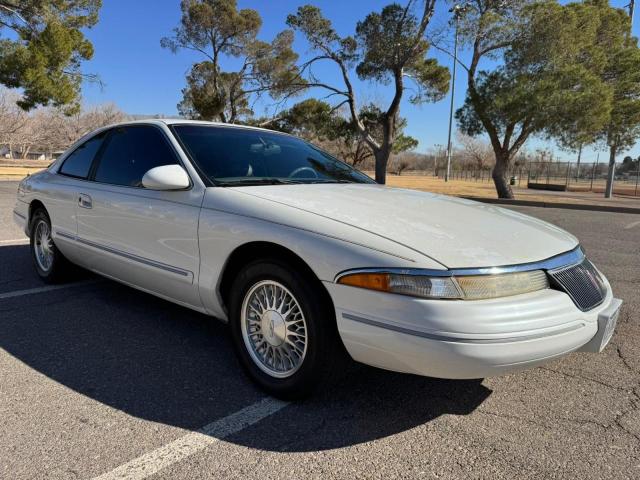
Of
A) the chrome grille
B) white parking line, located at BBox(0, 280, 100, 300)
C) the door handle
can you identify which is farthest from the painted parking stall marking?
the chrome grille

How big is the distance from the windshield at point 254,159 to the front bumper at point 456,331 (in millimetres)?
1326

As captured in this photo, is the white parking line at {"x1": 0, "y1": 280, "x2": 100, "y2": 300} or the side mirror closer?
the side mirror

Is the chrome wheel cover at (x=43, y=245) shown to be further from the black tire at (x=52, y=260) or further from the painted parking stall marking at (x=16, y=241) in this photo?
the painted parking stall marking at (x=16, y=241)

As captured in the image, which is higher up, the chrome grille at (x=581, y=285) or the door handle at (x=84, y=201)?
the door handle at (x=84, y=201)

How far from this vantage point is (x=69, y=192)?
170 inches

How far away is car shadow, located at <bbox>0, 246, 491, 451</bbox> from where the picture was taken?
252 centimetres

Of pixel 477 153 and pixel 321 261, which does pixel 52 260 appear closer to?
pixel 321 261

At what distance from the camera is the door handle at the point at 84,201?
399cm

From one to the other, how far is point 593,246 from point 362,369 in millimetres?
6475

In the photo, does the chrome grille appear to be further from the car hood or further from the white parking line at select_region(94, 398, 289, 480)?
the white parking line at select_region(94, 398, 289, 480)

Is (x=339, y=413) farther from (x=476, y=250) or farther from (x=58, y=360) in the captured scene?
(x=58, y=360)

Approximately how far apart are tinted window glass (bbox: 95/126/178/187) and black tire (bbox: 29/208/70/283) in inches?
43.7

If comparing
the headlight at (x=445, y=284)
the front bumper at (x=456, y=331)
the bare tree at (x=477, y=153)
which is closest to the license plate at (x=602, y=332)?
the front bumper at (x=456, y=331)

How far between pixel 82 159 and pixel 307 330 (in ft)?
10.1
